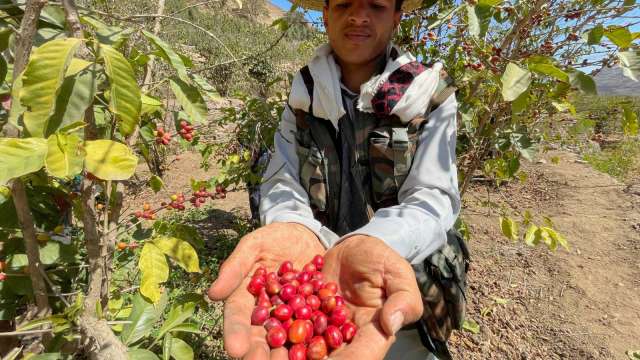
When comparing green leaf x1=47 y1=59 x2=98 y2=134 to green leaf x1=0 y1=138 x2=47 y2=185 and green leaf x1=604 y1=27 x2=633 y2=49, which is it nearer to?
green leaf x1=0 y1=138 x2=47 y2=185

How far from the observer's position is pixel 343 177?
1.63 m

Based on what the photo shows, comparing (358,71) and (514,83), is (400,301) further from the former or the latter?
(358,71)

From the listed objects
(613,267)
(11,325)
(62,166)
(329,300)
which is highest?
(62,166)

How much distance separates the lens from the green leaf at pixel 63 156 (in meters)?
0.81

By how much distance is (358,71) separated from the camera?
5.49ft

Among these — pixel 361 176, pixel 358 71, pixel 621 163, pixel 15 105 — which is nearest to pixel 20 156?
pixel 15 105

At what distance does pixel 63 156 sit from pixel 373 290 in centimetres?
93

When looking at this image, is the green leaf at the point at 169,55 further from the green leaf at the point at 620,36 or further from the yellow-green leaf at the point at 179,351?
the green leaf at the point at 620,36

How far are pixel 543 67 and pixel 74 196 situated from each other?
161 centimetres

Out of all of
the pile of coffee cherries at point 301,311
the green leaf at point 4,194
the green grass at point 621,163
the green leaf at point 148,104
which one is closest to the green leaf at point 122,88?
the green leaf at point 148,104

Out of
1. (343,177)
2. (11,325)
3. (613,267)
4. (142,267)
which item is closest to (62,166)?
(142,267)

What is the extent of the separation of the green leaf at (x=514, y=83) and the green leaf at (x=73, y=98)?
3.58 ft

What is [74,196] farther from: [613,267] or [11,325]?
[613,267]

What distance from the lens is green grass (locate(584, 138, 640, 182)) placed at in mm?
7000
